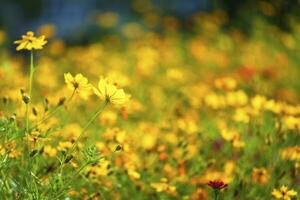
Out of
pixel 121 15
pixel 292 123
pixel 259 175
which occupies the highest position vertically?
pixel 292 123

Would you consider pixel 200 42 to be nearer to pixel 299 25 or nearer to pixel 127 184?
pixel 299 25

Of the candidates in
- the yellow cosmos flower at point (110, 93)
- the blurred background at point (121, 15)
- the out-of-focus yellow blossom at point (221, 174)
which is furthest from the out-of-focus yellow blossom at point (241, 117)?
the blurred background at point (121, 15)

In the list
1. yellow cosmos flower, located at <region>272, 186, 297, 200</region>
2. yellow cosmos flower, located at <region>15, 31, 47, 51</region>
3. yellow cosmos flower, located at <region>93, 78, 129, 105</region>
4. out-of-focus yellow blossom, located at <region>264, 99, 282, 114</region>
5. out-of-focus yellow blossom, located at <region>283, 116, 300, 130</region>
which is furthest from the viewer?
out-of-focus yellow blossom, located at <region>264, 99, 282, 114</region>

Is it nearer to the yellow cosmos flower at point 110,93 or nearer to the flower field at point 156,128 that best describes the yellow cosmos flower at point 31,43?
the flower field at point 156,128

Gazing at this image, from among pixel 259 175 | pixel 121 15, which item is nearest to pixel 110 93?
pixel 259 175

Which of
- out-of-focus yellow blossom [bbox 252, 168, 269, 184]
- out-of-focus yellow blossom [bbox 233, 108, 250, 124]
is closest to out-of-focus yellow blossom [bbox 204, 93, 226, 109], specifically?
out-of-focus yellow blossom [bbox 233, 108, 250, 124]

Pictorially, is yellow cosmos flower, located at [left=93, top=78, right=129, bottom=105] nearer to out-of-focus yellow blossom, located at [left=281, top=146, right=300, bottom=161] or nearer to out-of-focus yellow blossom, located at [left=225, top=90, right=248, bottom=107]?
out-of-focus yellow blossom, located at [left=281, top=146, right=300, bottom=161]

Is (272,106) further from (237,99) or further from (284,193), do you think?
(284,193)
